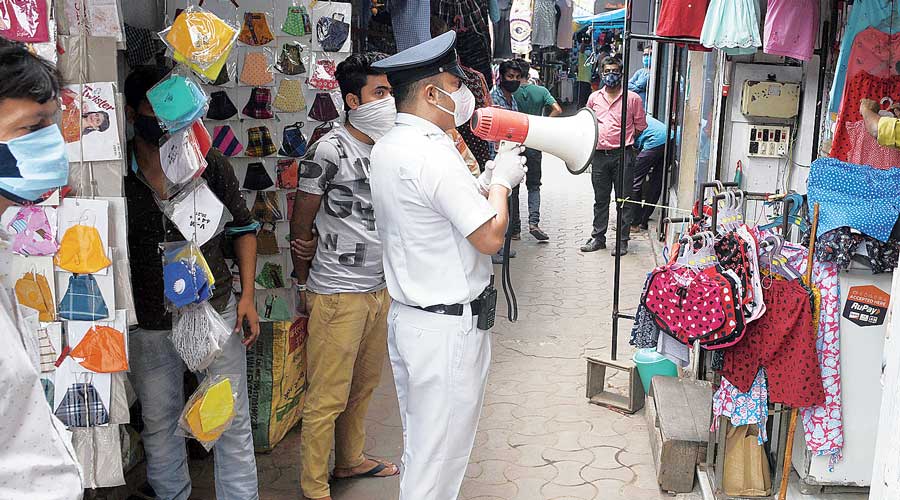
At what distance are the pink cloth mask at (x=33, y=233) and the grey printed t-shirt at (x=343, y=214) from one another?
112 centimetres

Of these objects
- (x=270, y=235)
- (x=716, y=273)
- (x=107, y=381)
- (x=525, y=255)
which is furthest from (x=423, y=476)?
(x=525, y=255)

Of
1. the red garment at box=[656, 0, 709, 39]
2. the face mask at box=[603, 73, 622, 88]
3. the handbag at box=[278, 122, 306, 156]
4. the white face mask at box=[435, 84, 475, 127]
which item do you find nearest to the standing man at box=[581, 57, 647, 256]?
the face mask at box=[603, 73, 622, 88]

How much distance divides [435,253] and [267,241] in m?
1.70

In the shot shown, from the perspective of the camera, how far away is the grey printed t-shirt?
11.1ft

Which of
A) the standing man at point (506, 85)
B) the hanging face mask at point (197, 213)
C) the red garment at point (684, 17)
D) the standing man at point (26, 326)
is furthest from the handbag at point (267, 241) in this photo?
the standing man at point (506, 85)

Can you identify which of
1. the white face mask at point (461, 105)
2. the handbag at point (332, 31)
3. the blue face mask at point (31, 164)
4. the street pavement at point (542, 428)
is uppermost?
the handbag at point (332, 31)

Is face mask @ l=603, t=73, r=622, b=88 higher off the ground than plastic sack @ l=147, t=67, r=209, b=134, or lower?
higher

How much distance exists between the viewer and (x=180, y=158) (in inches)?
109

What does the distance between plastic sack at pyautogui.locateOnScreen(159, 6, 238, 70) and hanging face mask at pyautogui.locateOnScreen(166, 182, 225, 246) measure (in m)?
0.47

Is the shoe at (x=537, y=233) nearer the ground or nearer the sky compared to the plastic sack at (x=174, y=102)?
nearer the ground

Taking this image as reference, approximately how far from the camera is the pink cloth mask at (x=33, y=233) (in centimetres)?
248

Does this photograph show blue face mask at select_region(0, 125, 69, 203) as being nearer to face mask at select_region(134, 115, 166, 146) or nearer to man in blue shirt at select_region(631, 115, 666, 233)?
face mask at select_region(134, 115, 166, 146)

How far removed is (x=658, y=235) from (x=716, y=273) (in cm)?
590

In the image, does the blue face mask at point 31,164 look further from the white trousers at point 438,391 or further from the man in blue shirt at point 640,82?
the man in blue shirt at point 640,82
